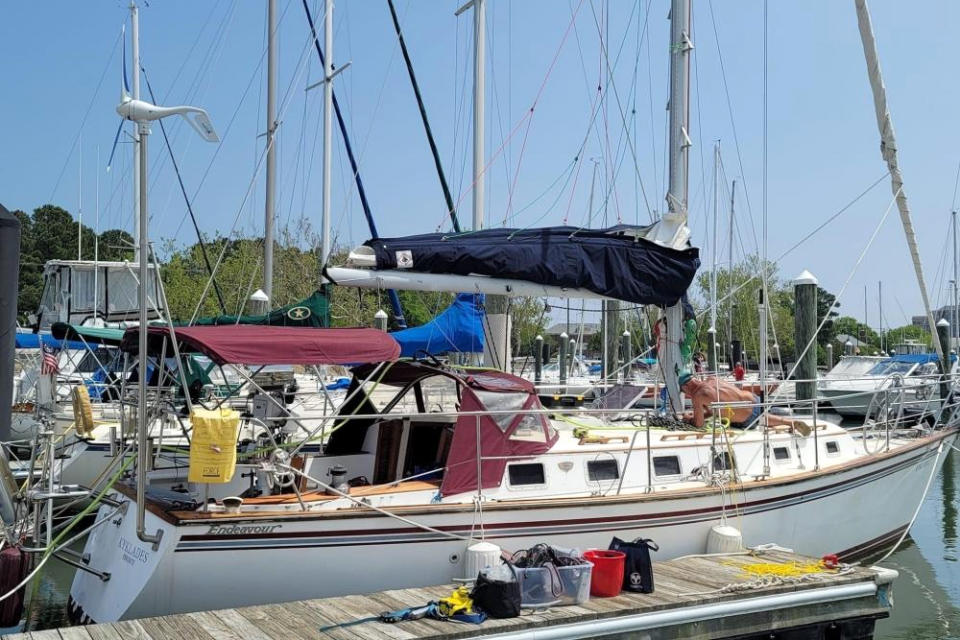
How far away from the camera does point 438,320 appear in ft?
49.5

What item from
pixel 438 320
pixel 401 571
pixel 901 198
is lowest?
pixel 401 571

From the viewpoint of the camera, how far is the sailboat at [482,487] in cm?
808

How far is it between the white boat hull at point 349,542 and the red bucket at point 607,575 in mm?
981

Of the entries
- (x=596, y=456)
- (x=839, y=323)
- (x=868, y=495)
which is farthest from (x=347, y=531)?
(x=839, y=323)

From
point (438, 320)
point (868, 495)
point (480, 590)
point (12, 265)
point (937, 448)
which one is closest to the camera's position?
point (480, 590)

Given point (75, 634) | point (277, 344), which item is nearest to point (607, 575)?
point (277, 344)

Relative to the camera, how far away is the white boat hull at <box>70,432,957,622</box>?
7898mm

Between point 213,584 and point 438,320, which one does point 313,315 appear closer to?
point 438,320

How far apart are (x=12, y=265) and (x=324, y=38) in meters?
12.5

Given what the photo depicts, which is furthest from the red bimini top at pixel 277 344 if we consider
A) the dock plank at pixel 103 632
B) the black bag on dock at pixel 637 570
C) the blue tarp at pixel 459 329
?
the blue tarp at pixel 459 329

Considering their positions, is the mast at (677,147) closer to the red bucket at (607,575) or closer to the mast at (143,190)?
the red bucket at (607,575)

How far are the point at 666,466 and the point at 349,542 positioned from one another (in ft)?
13.5

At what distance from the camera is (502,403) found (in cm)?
948

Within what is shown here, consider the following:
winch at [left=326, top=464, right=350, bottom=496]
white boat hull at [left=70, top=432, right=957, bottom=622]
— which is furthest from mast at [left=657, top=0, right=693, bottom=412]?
winch at [left=326, top=464, right=350, bottom=496]
